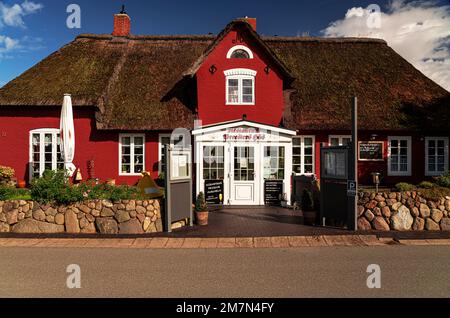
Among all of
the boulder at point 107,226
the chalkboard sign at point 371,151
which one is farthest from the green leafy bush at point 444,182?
the boulder at point 107,226

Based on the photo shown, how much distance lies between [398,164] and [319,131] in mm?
4181

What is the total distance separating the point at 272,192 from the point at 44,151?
10.5m

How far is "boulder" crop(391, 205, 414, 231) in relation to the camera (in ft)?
30.4

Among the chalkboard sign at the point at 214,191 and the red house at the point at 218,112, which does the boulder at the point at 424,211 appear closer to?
the red house at the point at 218,112

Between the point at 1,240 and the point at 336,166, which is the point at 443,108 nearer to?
the point at 336,166

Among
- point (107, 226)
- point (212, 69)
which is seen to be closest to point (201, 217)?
point (107, 226)

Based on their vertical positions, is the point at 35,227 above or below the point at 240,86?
below

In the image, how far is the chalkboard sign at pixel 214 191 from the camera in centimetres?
1317

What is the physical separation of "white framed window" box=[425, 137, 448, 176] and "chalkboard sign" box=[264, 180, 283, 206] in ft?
26.2

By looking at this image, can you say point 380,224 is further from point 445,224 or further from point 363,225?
point 445,224

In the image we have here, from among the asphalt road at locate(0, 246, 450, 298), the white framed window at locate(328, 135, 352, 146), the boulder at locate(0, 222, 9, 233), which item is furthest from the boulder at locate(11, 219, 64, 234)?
the white framed window at locate(328, 135, 352, 146)

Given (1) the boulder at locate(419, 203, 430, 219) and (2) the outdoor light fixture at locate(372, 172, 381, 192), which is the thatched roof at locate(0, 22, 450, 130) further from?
(1) the boulder at locate(419, 203, 430, 219)

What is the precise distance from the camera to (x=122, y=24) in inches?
774
